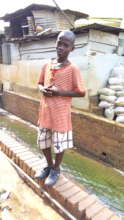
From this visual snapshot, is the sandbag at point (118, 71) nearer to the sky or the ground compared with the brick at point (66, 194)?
nearer to the sky

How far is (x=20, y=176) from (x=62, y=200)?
74cm

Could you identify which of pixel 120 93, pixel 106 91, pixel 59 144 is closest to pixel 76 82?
pixel 59 144

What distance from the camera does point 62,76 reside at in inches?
68.1

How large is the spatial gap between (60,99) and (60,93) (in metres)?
0.07

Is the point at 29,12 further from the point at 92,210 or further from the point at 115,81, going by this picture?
the point at 92,210

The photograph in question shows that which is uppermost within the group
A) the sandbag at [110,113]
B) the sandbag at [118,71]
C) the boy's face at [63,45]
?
the boy's face at [63,45]

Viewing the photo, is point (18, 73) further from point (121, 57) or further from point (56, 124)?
point (56, 124)

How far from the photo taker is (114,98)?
14.5 ft

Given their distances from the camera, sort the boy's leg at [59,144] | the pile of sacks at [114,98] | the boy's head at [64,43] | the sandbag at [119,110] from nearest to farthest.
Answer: the boy's head at [64,43], the boy's leg at [59,144], the sandbag at [119,110], the pile of sacks at [114,98]

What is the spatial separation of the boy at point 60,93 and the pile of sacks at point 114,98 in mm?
2524

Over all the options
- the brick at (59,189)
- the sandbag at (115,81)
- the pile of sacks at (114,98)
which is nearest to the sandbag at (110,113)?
the pile of sacks at (114,98)

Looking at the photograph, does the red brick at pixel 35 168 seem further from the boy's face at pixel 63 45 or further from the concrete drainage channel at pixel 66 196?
the boy's face at pixel 63 45

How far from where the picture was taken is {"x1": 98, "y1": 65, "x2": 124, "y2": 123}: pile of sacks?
4.29 metres

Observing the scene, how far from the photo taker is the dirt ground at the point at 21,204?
186 cm
